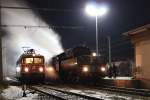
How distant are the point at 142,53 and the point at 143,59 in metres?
0.48

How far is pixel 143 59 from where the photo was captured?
1032 inches

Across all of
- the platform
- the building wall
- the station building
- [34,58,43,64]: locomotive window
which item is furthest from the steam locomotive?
the building wall

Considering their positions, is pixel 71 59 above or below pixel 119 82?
above

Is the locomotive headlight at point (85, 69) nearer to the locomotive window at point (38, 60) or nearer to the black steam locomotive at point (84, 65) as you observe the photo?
the black steam locomotive at point (84, 65)

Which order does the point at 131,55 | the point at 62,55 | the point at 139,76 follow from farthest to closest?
the point at 131,55 < the point at 62,55 < the point at 139,76

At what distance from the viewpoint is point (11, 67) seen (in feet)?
286

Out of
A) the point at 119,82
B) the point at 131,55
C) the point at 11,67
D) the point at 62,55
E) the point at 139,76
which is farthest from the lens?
the point at 11,67

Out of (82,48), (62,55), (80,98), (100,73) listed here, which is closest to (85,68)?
(100,73)

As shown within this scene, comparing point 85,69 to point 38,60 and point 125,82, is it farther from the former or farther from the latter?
point 38,60

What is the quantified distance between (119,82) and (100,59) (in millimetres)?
2627

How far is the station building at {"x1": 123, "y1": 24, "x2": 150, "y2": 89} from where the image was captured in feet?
82.7

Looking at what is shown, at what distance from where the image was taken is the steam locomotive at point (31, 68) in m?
31.6

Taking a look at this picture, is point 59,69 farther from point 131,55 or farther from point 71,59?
point 131,55

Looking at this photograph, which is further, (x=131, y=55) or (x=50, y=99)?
(x=131, y=55)
